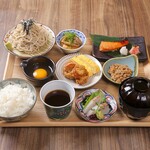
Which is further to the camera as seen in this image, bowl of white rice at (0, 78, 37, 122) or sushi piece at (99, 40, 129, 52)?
sushi piece at (99, 40, 129, 52)

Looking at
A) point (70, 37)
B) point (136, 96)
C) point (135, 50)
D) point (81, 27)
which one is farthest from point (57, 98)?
point (81, 27)

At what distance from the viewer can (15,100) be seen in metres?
1.37

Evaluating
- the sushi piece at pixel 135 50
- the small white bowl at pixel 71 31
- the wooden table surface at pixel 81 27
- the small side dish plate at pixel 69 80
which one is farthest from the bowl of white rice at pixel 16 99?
the sushi piece at pixel 135 50

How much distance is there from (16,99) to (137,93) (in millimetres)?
593

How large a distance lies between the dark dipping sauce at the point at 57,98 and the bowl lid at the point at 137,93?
28 centimetres

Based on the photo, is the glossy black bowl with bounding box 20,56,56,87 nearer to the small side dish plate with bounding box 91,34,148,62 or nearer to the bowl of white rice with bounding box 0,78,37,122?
the bowl of white rice with bounding box 0,78,37,122

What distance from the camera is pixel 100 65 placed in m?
1.66

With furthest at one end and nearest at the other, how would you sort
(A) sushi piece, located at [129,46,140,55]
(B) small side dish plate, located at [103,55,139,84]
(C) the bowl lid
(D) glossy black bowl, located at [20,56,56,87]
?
(A) sushi piece, located at [129,46,140,55], (B) small side dish plate, located at [103,55,139,84], (D) glossy black bowl, located at [20,56,56,87], (C) the bowl lid

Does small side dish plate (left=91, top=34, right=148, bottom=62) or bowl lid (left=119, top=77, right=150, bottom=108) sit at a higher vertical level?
bowl lid (left=119, top=77, right=150, bottom=108)

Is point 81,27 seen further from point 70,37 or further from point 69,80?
point 69,80

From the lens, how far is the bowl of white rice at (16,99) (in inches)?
52.5

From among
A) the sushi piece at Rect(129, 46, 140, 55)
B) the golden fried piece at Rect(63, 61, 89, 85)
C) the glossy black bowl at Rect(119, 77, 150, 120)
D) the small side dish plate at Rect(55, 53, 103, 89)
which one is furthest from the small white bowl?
the glossy black bowl at Rect(119, 77, 150, 120)

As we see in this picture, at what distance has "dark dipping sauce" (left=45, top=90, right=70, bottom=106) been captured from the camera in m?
1.36

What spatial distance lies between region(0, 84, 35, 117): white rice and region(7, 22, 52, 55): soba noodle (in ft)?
1.02
